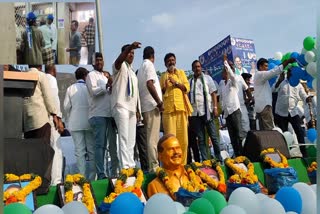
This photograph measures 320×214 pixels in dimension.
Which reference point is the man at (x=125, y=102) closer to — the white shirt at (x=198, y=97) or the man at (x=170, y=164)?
the man at (x=170, y=164)

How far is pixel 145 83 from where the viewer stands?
4695 mm

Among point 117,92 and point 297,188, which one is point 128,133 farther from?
point 297,188

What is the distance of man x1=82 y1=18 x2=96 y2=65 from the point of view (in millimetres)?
2011

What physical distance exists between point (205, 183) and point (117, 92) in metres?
1.23

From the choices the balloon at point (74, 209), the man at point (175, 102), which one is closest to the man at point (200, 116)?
the man at point (175, 102)

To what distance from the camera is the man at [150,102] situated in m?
4.46

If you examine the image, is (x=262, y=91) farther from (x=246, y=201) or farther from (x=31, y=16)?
(x=31, y=16)

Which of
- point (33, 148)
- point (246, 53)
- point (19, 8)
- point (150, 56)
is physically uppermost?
point (246, 53)

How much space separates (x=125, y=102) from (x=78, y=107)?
0.75 meters

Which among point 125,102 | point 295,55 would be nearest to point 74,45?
point 125,102

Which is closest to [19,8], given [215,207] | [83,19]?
[83,19]

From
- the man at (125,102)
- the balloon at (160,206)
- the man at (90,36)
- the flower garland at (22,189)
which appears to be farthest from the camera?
the man at (125,102)

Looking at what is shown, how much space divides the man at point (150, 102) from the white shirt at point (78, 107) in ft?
1.96

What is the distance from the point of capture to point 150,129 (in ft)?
14.8
